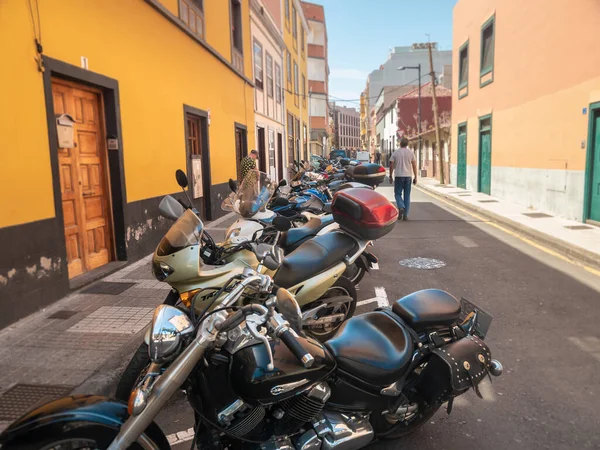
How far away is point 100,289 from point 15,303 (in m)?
1.22

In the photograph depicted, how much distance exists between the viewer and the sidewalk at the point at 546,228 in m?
7.55

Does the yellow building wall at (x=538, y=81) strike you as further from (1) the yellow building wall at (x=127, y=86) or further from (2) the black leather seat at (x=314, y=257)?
(1) the yellow building wall at (x=127, y=86)

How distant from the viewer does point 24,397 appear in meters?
3.30

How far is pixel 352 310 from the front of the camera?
184 inches

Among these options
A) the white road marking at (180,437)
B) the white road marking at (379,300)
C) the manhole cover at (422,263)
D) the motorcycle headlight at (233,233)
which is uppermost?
the motorcycle headlight at (233,233)

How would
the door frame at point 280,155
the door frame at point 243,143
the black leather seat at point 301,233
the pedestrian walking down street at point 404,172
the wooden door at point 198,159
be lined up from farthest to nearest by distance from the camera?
the door frame at point 280,155 → the door frame at point 243,143 → the pedestrian walking down street at point 404,172 → the wooden door at point 198,159 → the black leather seat at point 301,233

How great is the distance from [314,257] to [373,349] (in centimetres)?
171

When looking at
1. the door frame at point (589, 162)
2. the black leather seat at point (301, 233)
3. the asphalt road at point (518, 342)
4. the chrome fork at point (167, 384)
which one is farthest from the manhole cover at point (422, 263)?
the chrome fork at point (167, 384)

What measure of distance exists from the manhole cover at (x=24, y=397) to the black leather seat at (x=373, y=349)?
2.13 meters

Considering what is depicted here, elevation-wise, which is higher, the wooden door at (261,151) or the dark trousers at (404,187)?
the wooden door at (261,151)

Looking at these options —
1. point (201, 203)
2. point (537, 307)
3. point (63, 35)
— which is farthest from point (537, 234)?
point (63, 35)

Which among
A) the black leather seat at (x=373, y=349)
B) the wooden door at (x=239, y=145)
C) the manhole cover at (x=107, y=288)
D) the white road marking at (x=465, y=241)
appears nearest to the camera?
the black leather seat at (x=373, y=349)

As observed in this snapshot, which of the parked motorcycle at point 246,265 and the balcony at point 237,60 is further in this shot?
the balcony at point 237,60

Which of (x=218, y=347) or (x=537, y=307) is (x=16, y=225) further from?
(x=537, y=307)
